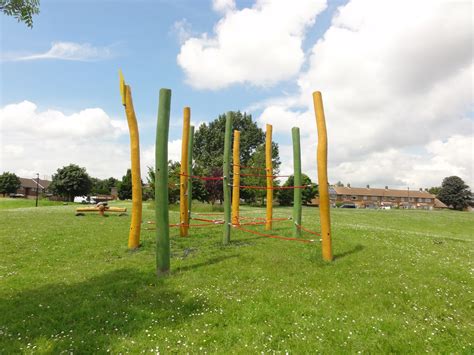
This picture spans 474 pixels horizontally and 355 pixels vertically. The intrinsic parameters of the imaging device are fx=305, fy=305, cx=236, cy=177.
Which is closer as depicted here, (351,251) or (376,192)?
(351,251)

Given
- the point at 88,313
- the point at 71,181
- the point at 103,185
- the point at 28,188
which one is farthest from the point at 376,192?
the point at 28,188

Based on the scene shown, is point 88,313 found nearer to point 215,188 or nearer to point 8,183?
point 215,188

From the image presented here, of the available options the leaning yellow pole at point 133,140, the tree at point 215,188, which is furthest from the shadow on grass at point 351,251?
the tree at point 215,188

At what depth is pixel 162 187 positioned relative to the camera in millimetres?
8055

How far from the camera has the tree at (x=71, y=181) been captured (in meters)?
68.5

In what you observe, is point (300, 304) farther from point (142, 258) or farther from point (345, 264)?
point (142, 258)

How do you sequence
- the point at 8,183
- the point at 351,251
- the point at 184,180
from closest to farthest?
the point at 351,251 < the point at 184,180 < the point at 8,183

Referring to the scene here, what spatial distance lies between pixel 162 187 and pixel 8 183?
9947 centimetres

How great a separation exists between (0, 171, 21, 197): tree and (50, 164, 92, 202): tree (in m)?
25.8

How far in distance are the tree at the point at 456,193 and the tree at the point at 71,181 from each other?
106 m

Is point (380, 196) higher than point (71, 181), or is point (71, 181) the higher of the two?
point (71, 181)

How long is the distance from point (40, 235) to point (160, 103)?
27.4 ft

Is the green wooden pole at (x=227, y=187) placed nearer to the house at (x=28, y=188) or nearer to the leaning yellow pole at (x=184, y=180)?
the leaning yellow pole at (x=184, y=180)

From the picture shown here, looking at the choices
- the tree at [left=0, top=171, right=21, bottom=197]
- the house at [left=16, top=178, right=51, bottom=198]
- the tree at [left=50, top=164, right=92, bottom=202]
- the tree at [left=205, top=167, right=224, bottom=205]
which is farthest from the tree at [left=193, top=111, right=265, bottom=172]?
the house at [left=16, top=178, right=51, bottom=198]
